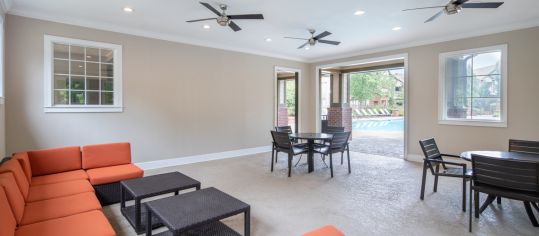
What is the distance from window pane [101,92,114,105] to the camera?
4.82 m

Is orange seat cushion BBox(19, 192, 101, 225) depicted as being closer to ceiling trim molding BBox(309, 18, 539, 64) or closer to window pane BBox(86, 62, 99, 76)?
window pane BBox(86, 62, 99, 76)

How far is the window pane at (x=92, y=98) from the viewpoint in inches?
184

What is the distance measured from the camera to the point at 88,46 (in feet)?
15.3

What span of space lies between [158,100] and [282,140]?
254 cm

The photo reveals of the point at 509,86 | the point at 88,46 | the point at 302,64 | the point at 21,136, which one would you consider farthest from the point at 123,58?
the point at 509,86

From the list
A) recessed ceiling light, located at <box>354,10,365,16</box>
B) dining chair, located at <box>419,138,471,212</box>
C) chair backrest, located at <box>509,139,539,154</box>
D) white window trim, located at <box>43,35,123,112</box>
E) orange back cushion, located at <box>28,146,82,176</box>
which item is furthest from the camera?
white window trim, located at <box>43,35,123,112</box>

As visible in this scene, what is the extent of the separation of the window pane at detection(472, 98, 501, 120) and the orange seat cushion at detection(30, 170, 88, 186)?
6.47 metres

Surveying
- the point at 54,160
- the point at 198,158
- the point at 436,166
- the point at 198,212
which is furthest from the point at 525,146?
the point at 54,160

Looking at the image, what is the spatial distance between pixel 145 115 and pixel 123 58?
108cm

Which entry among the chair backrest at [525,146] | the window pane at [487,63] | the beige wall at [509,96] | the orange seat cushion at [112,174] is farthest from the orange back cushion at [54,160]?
the window pane at [487,63]

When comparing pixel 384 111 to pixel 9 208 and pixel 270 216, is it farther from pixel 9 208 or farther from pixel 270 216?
pixel 9 208

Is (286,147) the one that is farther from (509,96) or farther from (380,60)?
(509,96)

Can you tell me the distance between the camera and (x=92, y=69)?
4723 mm

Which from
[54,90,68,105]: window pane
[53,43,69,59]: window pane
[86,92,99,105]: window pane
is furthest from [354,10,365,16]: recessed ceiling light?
[54,90,68,105]: window pane
